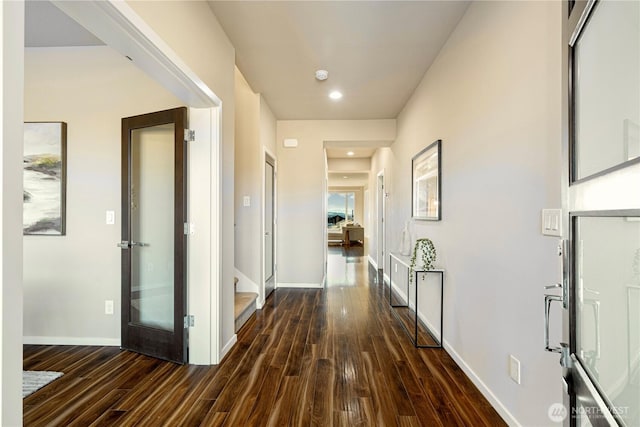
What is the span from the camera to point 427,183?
10.2 ft

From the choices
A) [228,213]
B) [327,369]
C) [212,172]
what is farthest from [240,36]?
[327,369]

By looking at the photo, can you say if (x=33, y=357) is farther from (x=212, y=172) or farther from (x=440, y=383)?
(x=440, y=383)

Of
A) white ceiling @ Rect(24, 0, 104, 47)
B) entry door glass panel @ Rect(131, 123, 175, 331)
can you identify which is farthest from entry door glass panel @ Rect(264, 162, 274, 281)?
white ceiling @ Rect(24, 0, 104, 47)

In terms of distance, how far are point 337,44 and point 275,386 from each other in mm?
2870

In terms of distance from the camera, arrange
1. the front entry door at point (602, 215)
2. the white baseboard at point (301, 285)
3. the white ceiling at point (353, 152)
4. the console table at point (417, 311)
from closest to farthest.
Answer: the front entry door at point (602, 215), the console table at point (417, 311), the white baseboard at point (301, 285), the white ceiling at point (353, 152)

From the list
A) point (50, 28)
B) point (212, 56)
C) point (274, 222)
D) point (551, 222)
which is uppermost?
point (50, 28)

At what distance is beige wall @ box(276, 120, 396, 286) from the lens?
490 centimetres

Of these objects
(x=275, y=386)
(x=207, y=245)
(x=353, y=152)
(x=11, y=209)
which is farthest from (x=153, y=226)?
(x=353, y=152)

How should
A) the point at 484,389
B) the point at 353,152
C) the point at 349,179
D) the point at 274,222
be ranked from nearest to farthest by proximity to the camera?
the point at 484,389, the point at 274,222, the point at 353,152, the point at 349,179

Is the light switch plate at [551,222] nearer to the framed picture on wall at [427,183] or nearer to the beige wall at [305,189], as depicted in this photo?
the framed picture on wall at [427,183]

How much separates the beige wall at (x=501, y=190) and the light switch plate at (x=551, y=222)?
0.10 feet

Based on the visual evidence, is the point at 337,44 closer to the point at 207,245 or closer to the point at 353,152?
the point at 207,245

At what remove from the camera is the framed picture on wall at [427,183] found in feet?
9.26

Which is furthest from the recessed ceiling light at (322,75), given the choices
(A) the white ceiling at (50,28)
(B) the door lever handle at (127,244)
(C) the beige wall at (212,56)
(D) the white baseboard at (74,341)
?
(D) the white baseboard at (74,341)
